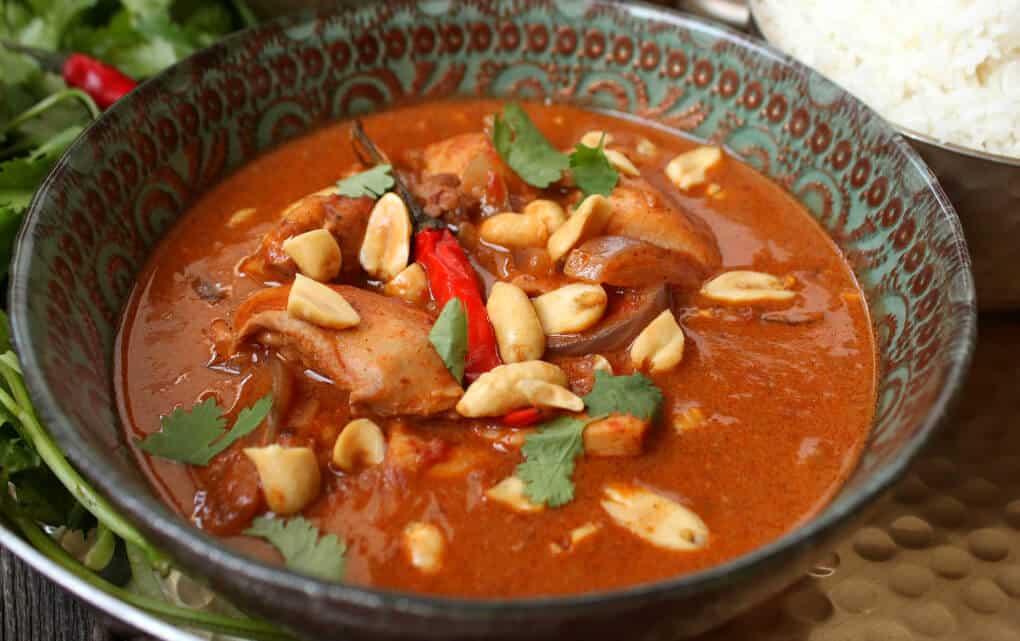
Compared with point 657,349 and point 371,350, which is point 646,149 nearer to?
point 657,349

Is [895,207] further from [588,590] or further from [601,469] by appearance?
[588,590]

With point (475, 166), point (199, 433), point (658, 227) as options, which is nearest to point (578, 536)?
point (199, 433)

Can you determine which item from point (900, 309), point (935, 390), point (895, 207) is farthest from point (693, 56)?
point (935, 390)

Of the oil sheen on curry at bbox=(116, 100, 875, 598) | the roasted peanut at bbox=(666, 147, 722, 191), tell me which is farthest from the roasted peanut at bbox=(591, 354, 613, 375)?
the roasted peanut at bbox=(666, 147, 722, 191)

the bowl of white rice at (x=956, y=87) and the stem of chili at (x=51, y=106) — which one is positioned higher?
the bowl of white rice at (x=956, y=87)

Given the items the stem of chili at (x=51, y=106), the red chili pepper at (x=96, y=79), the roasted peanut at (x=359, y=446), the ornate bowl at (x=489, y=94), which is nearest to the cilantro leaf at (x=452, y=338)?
the roasted peanut at (x=359, y=446)

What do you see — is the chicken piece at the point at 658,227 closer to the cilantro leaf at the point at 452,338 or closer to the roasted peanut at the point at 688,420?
the roasted peanut at the point at 688,420

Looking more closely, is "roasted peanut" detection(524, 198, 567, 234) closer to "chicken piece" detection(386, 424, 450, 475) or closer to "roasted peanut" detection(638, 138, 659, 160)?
"roasted peanut" detection(638, 138, 659, 160)

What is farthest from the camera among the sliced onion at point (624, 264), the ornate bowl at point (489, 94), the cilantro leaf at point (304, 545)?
the sliced onion at point (624, 264)
